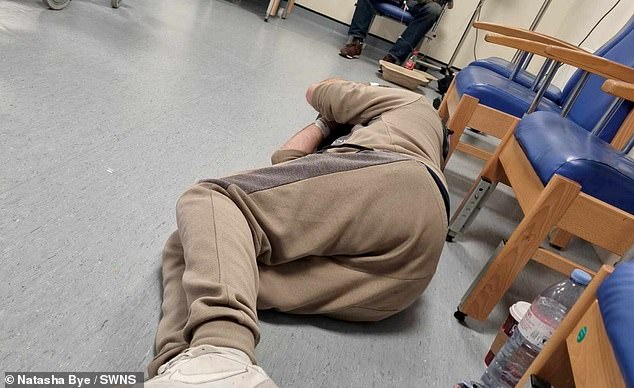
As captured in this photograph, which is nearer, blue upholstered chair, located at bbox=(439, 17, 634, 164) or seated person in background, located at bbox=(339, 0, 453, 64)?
blue upholstered chair, located at bbox=(439, 17, 634, 164)

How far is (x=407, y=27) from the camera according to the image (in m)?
3.85

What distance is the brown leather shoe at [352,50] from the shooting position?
3625 millimetres

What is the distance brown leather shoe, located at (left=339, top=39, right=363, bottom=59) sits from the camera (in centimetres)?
362

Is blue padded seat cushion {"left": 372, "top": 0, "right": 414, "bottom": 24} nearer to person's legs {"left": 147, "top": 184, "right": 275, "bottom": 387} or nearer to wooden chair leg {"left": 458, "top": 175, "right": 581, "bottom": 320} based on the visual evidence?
wooden chair leg {"left": 458, "top": 175, "right": 581, "bottom": 320}

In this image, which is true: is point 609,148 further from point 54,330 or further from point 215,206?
point 54,330

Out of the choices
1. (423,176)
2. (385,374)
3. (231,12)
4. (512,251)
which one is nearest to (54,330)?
(385,374)

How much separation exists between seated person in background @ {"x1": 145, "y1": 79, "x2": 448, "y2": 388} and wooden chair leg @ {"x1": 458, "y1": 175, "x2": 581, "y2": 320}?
0.20 meters

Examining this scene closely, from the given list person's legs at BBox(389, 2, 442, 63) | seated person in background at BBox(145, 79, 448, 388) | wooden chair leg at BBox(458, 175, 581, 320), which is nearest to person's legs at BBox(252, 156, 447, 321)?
seated person in background at BBox(145, 79, 448, 388)

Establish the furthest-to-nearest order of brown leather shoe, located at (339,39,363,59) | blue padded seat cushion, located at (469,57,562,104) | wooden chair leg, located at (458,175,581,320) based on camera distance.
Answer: brown leather shoe, located at (339,39,363,59), blue padded seat cushion, located at (469,57,562,104), wooden chair leg, located at (458,175,581,320)

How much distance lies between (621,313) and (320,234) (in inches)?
17.9

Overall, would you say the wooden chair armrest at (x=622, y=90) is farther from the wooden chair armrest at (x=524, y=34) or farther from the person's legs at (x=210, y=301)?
the wooden chair armrest at (x=524, y=34)

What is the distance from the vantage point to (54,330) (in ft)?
2.23

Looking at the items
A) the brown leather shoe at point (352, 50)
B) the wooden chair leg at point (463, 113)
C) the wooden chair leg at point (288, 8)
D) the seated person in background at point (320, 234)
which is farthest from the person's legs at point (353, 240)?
the wooden chair leg at point (288, 8)

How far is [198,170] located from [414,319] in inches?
26.6
